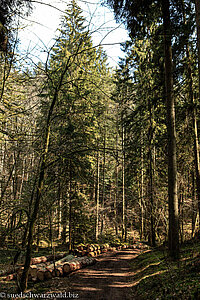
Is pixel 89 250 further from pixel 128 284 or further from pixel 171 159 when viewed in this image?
pixel 171 159

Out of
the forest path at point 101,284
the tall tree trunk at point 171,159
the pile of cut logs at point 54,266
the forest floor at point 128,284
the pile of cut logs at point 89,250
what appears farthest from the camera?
the pile of cut logs at point 89,250

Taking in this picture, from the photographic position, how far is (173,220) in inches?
264

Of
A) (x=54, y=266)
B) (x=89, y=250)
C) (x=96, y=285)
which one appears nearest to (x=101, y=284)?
(x=96, y=285)

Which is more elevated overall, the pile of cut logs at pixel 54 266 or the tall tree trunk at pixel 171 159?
the tall tree trunk at pixel 171 159

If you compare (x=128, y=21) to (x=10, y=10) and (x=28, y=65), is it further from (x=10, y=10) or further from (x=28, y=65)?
(x=10, y=10)

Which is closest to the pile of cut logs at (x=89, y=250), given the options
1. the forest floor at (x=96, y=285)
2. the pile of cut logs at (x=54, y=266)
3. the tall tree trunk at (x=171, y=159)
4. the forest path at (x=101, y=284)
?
the pile of cut logs at (x=54, y=266)

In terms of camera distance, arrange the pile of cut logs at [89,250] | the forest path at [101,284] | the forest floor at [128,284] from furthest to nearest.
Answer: the pile of cut logs at [89,250], the forest path at [101,284], the forest floor at [128,284]

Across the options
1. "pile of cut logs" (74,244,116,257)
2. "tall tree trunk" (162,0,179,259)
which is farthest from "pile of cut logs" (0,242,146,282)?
"tall tree trunk" (162,0,179,259)

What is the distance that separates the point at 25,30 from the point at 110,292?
681 centimetres

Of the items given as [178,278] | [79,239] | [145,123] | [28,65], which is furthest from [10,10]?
[79,239]

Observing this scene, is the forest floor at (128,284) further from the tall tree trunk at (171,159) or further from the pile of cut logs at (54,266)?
the tall tree trunk at (171,159)

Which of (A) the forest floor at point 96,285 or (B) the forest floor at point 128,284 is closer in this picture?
(B) the forest floor at point 128,284

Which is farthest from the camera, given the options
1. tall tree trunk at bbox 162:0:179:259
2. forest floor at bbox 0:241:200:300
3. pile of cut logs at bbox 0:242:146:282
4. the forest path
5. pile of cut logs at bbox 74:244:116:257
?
pile of cut logs at bbox 74:244:116:257

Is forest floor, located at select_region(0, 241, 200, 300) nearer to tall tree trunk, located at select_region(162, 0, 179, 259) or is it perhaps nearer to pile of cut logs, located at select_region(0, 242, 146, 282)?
pile of cut logs, located at select_region(0, 242, 146, 282)
